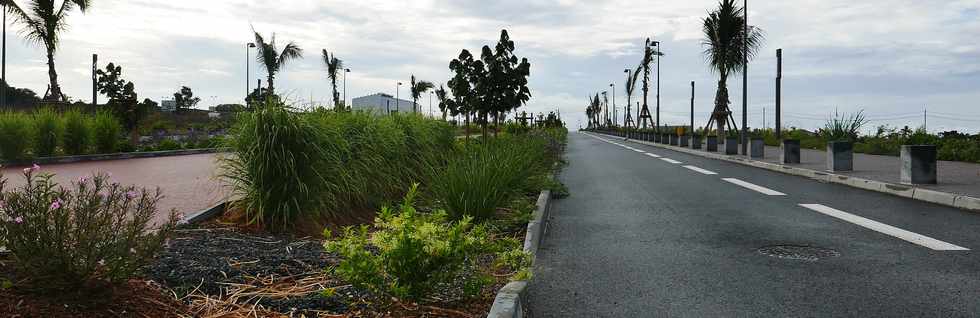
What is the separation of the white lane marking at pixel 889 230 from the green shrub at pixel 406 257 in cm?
458

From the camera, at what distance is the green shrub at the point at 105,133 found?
20.5m

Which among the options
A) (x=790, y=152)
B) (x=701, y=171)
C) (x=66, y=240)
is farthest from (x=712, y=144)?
(x=66, y=240)

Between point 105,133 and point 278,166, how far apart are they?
17936 millimetres

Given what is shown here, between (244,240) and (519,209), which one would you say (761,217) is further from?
(244,240)

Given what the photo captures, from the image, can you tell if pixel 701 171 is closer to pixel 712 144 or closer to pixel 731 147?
pixel 731 147

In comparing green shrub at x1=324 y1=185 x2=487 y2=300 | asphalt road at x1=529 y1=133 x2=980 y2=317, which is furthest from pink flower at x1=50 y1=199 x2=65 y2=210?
asphalt road at x1=529 y1=133 x2=980 y2=317

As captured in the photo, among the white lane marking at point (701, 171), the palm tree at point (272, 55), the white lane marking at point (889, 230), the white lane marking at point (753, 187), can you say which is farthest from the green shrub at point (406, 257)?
the palm tree at point (272, 55)

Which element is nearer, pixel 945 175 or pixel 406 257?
pixel 406 257

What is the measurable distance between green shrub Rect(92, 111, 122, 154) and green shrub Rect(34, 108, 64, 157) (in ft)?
4.44

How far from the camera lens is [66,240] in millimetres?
3131

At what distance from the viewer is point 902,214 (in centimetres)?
784

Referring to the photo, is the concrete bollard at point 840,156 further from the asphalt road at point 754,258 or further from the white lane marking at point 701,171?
the asphalt road at point 754,258

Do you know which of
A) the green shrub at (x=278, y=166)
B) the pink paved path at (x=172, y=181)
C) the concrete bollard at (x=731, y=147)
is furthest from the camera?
the concrete bollard at (x=731, y=147)

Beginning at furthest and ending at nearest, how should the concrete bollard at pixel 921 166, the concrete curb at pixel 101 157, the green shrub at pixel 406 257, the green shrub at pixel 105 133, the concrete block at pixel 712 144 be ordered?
the concrete block at pixel 712 144 < the green shrub at pixel 105 133 < the concrete curb at pixel 101 157 < the concrete bollard at pixel 921 166 < the green shrub at pixel 406 257
